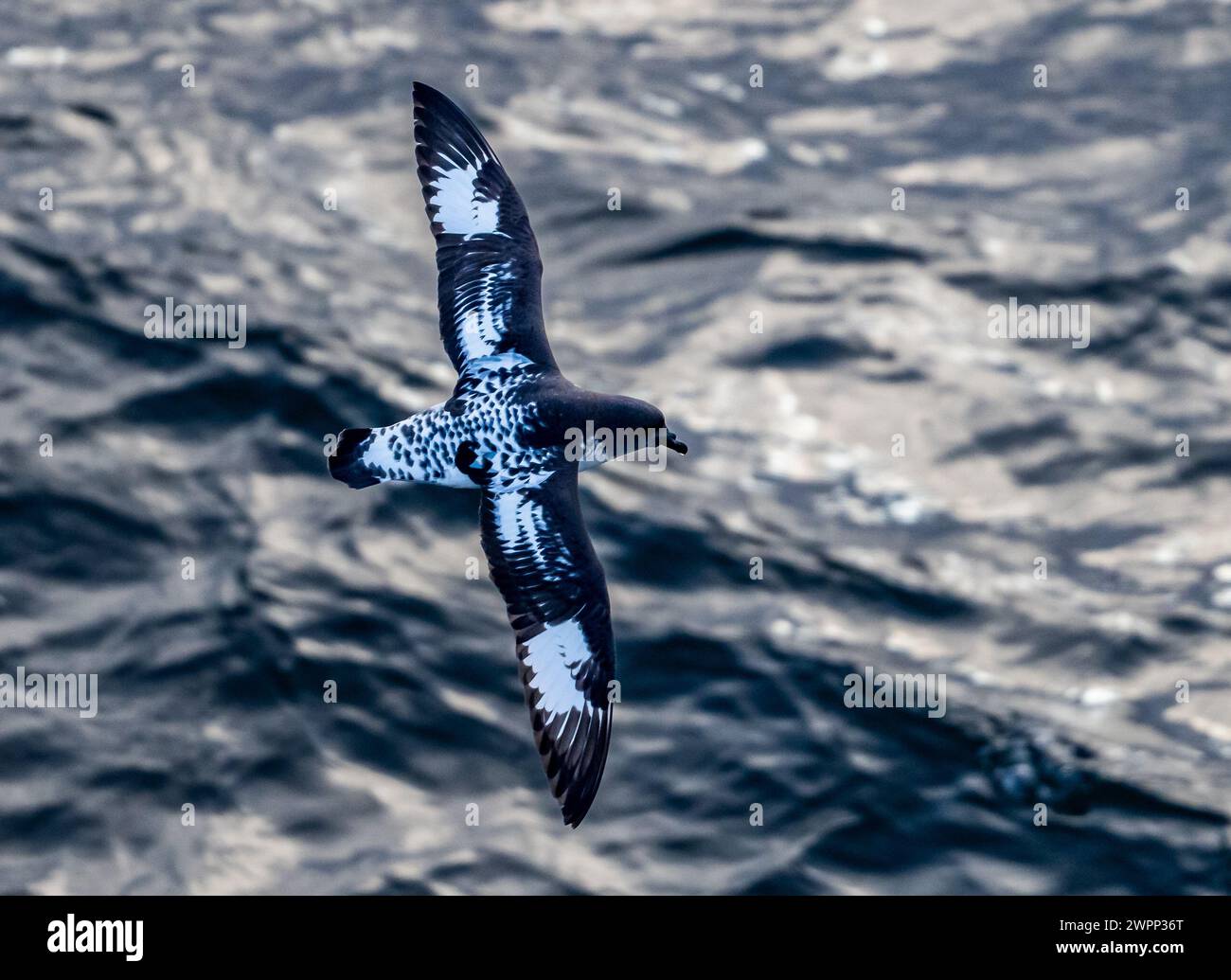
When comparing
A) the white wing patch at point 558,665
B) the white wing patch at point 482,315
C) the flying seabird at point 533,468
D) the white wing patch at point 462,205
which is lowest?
the white wing patch at point 558,665

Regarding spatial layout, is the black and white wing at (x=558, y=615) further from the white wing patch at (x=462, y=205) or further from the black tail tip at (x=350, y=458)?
the white wing patch at (x=462, y=205)

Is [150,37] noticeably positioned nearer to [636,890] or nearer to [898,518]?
[898,518]

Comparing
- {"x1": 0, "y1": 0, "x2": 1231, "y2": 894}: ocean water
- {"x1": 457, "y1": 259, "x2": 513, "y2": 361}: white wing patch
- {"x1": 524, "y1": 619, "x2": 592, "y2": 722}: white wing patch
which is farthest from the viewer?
{"x1": 0, "y1": 0, "x2": 1231, "y2": 894}: ocean water

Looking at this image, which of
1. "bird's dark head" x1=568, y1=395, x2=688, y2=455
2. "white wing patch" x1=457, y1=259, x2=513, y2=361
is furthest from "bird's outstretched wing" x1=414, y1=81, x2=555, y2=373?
"bird's dark head" x1=568, y1=395, x2=688, y2=455

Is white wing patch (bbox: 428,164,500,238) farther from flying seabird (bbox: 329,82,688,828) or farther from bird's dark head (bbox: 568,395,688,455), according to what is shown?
bird's dark head (bbox: 568,395,688,455)

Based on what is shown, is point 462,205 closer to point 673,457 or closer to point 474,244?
point 474,244

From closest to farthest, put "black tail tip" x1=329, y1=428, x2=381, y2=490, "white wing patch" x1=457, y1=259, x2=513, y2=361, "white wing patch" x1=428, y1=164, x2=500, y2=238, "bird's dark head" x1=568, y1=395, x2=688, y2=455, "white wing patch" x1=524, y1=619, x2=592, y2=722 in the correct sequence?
"bird's dark head" x1=568, y1=395, x2=688, y2=455
"black tail tip" x1=329, y1=428, x2=381, y2=490
"white wing patch" x1=524, y1=619, x2=592, y2=722
"white wing patch" x1=457, y1=259, x2=513, y2=361
"white wing patch" x1=428, y1=164, x2=500, y2=238

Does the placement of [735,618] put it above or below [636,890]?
above

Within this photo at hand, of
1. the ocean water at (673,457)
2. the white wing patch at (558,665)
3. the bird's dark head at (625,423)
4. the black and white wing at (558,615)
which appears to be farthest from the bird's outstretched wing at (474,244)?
the ocean water at (673,457)

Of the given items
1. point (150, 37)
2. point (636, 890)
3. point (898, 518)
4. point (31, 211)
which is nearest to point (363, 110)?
point (150, 37)
